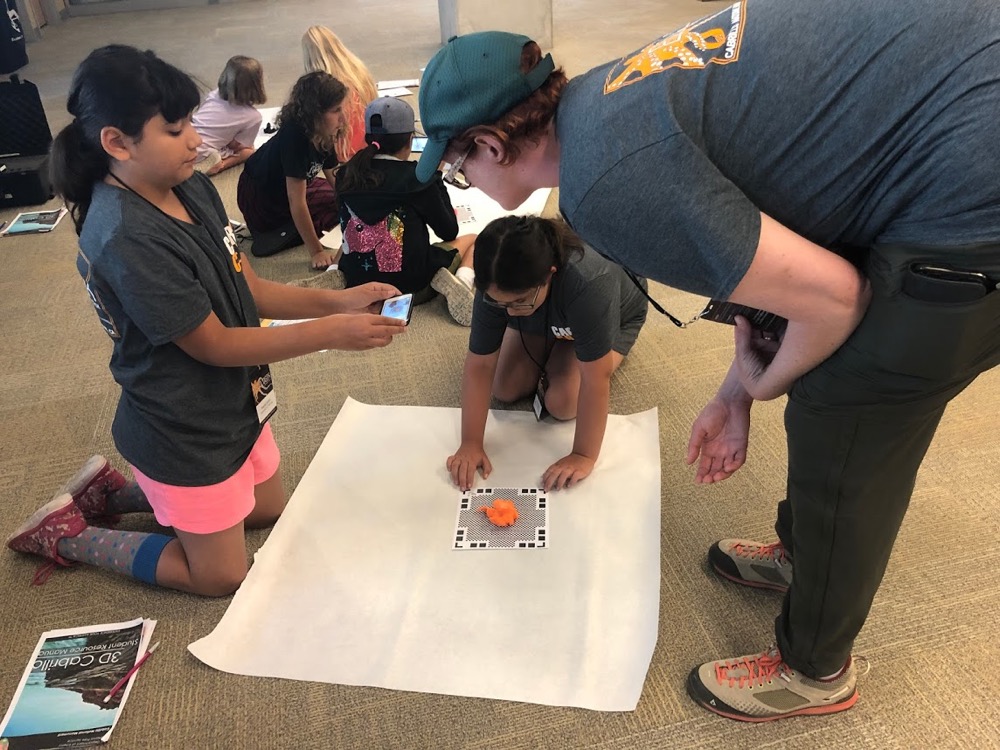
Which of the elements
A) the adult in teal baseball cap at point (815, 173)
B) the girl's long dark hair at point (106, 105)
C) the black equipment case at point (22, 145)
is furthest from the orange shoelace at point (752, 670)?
the black equipment case at point (22, 145)

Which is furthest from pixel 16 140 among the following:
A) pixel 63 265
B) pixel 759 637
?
pixel 759 637

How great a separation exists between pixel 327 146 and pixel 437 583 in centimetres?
175

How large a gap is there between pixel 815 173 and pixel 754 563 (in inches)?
34.8

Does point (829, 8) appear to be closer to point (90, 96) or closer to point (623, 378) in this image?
point (90, 96)

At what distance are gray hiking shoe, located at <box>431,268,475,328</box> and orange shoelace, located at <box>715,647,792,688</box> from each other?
4.50 feet

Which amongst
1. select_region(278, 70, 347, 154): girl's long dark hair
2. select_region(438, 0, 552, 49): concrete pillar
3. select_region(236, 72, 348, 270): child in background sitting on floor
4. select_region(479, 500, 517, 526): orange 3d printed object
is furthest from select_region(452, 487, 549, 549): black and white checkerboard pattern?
select_region(438, 0, 552, 49): concrete pillar

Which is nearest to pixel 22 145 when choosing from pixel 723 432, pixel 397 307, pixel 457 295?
pixel 457 295

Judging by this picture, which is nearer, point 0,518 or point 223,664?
point 223,664

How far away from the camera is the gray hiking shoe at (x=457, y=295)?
236 cm

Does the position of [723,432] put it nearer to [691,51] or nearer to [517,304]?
[517,304]

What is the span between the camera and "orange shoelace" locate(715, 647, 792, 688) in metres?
1.22

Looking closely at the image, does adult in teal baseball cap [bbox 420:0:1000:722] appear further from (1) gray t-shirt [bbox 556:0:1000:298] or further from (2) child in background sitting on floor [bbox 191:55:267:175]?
(2) child in background sitting on floor [bbox 191:55:267:175]

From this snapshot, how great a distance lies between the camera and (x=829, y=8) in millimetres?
743

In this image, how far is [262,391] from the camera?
1.47 m
